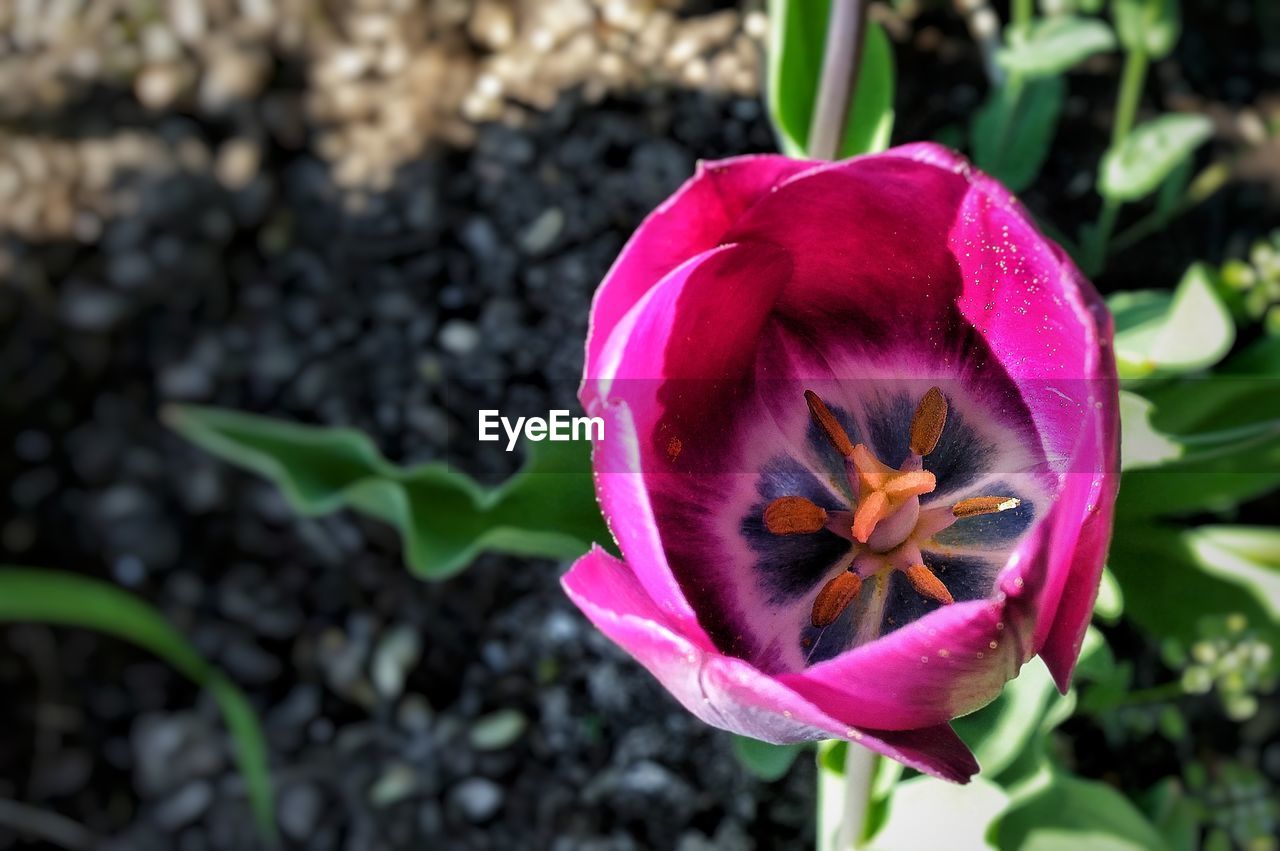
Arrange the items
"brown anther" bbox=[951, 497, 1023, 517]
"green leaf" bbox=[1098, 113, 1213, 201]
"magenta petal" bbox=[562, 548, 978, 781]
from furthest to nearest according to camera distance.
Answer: "green leaf" bbox=[1098, 113, 1213, 201] → "brown anther" bbox=[951, 497, 1023, 517] → "magenta petal" bbox=[562, 548, 978, 781]

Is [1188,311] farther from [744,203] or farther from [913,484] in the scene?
[744,203]

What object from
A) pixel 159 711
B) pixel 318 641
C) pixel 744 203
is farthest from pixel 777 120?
pixel 159 711

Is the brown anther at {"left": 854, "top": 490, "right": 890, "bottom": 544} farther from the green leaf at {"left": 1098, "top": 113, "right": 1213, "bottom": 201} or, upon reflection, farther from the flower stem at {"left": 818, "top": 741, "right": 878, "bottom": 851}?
the green leaf at {"left": 1098, "top": 113, "right": 1213, "bottom": 201}

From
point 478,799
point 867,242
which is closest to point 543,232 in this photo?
point 478,799

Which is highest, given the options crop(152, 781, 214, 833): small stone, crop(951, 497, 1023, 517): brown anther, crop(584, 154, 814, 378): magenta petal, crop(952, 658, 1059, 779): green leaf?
crop(584, 154, 814, 378): magenta petal

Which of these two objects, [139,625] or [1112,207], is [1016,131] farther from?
[139,625]

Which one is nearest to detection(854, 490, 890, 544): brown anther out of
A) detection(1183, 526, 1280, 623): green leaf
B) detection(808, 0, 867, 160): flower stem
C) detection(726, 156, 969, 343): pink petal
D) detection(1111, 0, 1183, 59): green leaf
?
detection(726, 156, 969, 343): pink petal
